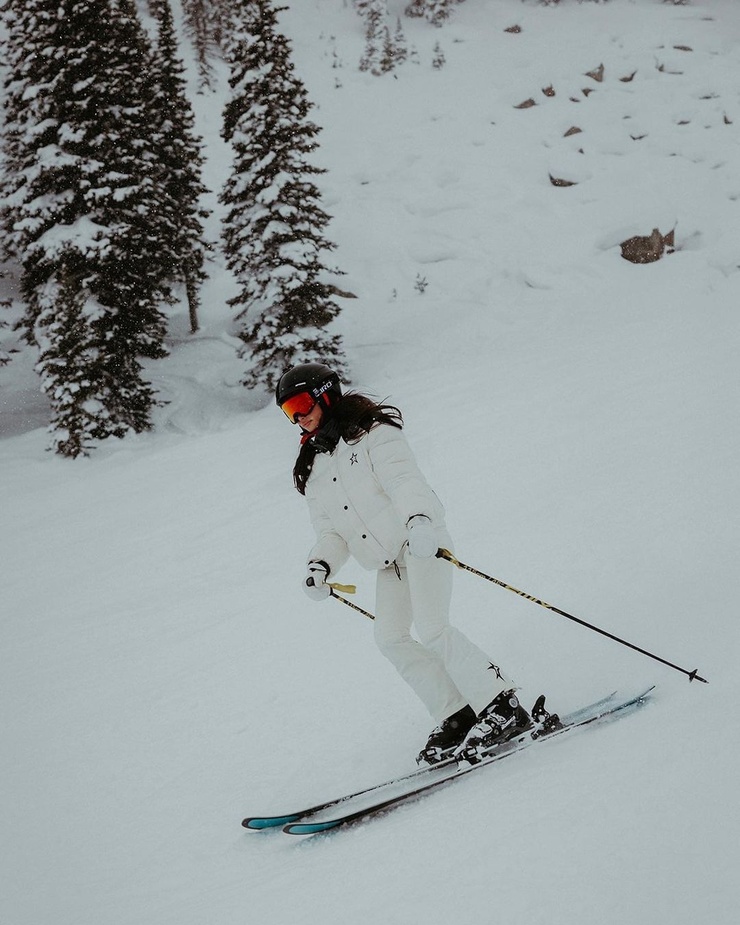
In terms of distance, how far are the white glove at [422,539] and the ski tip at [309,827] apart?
150cm

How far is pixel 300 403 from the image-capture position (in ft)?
10.9

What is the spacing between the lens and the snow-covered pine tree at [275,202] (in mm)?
13516

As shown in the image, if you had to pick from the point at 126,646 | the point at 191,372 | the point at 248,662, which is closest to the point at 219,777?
the point at 248,662

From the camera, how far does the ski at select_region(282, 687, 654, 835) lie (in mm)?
3066

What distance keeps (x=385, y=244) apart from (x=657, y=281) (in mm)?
9213

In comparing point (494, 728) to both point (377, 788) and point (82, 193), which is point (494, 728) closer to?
point (377, 788)

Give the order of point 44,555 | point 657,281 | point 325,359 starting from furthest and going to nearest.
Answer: point 657,281 < point 325,359 < point 44,555

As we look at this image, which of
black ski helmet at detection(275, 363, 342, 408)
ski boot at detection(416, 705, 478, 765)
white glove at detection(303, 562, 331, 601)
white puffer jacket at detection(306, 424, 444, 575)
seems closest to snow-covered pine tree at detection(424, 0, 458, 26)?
black ski helmet at detection(275, 363, 342, 408)

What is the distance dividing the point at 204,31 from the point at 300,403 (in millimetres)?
44168

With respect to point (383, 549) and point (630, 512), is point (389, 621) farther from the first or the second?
point (630, 512)

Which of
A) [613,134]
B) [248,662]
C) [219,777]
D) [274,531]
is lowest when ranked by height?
[274,531]

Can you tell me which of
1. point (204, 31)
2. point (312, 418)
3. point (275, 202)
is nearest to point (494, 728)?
point (312, 418)

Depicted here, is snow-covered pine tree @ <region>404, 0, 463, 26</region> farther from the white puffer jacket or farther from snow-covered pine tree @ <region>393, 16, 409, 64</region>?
the white puffer jacket

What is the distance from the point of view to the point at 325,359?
13.9 meters
